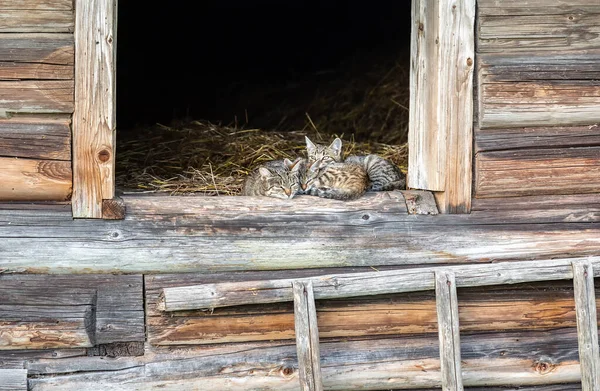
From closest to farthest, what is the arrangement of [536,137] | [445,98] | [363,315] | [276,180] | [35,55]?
[35,55] < [445,98] < [363,315] < [536,137] < [276,180]

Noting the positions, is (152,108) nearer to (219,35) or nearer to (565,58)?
(219,35)

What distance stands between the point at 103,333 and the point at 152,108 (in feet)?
17.1

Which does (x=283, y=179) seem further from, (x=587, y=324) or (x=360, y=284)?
(x=587, y=324)

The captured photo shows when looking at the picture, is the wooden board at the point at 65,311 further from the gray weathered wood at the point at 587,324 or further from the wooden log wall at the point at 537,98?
the gray weathered wood at the point at 587,324

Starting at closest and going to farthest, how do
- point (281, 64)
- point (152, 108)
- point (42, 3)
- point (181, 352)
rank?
1. point (42, 3)
2. point (181, 352)
3. point (152, 108)
4. point (281, 64)

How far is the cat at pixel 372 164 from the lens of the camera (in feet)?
22.6

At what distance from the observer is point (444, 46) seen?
6113mm

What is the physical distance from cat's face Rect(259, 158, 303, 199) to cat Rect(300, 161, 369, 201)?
78mm

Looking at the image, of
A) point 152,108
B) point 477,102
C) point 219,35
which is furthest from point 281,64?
point 477,102

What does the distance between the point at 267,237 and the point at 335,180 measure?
2.60ft

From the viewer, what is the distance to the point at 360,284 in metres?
6.06

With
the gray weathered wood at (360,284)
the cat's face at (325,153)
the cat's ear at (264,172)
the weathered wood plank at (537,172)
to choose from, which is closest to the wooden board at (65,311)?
the gray weathered wood at (360,284)

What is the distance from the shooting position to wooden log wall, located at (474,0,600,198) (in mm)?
6207

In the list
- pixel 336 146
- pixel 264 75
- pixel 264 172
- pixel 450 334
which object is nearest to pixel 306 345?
pixel 450 334
